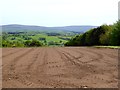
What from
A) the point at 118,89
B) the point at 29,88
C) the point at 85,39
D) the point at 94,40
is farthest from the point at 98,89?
the point at 85,39

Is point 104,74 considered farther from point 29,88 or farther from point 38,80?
point 29,88

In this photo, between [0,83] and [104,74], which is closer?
[0,83]

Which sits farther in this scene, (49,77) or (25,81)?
(49,77)

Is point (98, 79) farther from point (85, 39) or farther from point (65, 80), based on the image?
point (85, 39)

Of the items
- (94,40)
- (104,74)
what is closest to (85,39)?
(94,40)

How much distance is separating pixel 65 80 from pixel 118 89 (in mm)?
2886

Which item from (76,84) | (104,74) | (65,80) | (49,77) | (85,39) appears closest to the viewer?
(76,84)

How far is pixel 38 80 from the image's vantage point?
43.6 ft

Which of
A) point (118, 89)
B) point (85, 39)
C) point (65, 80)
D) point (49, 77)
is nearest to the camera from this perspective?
point (118, 89)

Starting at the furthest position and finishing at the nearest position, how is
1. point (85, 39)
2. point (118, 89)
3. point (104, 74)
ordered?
point (85, 39) → point (104, 74) → point (118, 89)

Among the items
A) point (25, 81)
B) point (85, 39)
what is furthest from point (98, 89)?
point (85, 39)

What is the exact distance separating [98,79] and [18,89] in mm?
3959

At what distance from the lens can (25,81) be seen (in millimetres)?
12945

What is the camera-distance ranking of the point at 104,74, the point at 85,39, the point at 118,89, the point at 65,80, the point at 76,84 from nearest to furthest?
the point at 118,89, the point at 76,84, the point at 65,80, the point at 104,74, the point at 85,39
